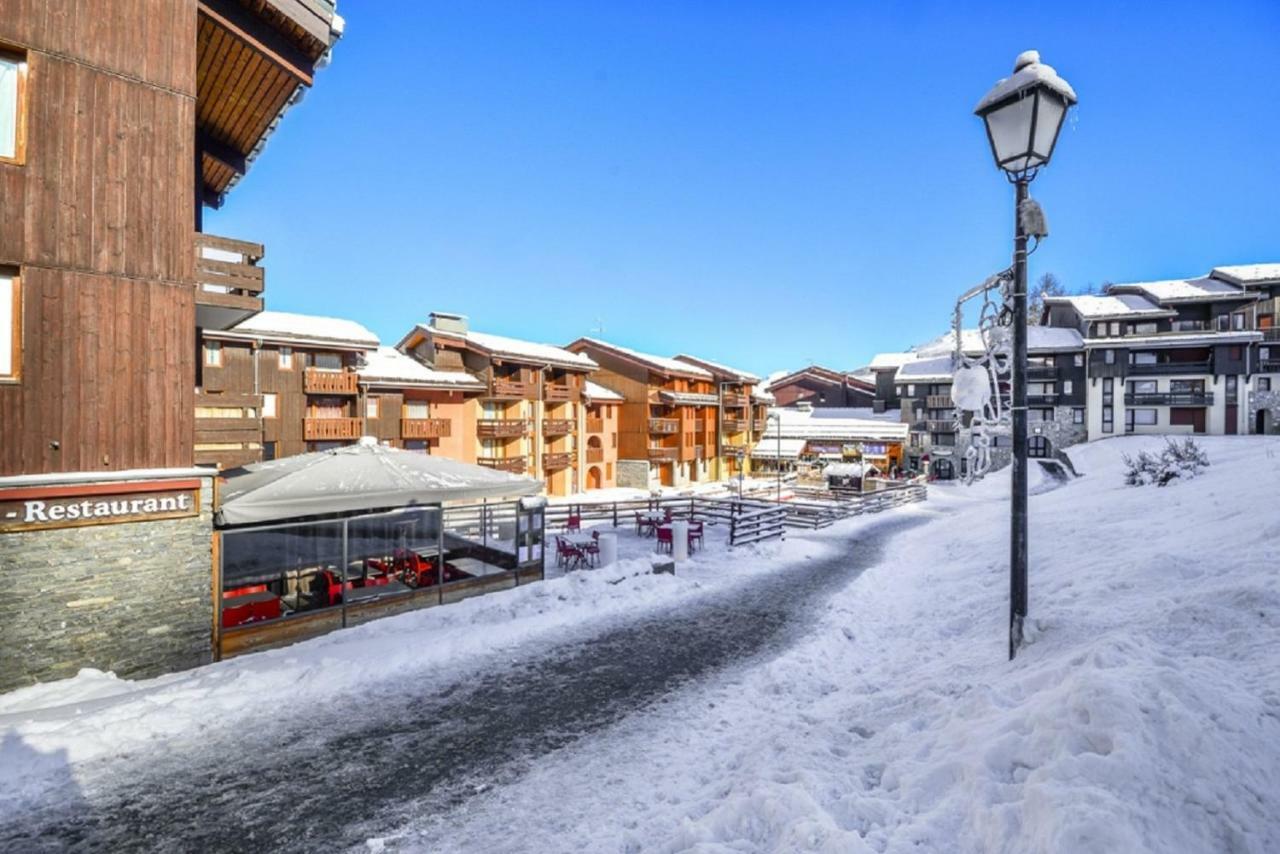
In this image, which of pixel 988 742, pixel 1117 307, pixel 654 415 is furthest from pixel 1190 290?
pixel 988 742

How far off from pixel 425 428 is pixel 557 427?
8.83 metres

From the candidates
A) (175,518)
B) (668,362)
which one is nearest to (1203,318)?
(668,362)

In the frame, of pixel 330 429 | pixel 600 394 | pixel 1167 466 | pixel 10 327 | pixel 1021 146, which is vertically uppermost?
pixel 1021 146

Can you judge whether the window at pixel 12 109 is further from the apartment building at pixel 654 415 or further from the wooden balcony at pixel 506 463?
the apartment building at pixel 654 415

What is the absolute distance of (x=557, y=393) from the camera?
38.2 m

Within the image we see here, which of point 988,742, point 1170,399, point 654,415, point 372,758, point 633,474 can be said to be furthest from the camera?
point 654,415

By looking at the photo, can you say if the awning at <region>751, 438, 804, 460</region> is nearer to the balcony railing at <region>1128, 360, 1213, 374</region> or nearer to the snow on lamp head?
the balcony railing at <region>1128, 360, 1213, 374</region>

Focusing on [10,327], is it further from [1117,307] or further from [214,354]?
[1117,307]

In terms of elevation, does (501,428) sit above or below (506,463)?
above

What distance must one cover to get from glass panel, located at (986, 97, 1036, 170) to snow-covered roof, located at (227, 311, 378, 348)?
28.2 m

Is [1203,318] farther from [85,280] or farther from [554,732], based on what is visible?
[85,280]

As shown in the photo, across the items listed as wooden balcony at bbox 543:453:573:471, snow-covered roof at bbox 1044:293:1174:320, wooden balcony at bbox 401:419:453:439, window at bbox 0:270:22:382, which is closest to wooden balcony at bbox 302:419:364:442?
wooden balcony at bbox 401:419:453:439

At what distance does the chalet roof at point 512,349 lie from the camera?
34656 millimetres

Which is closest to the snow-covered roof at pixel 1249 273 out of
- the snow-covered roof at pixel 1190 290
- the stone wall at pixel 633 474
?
the snow-covered roof at pixel 1190 290
